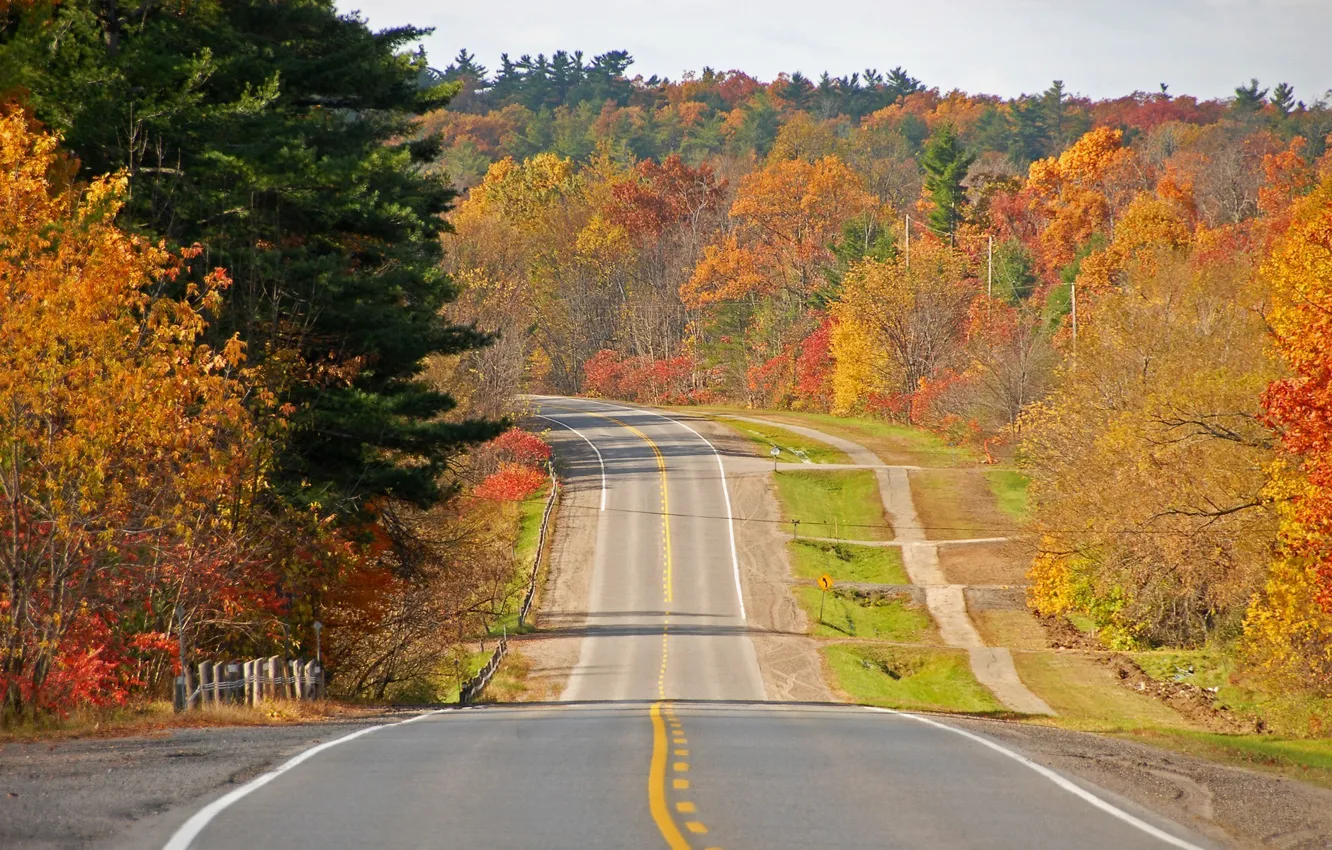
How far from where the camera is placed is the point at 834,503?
69938 mm

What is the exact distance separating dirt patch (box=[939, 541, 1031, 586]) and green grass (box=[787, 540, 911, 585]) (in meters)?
2.05

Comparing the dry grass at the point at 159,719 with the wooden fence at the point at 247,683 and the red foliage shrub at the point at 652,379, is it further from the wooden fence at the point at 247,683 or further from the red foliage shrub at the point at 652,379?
the red foliage shrub at the point at 652,379

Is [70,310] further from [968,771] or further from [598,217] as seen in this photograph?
[598,217]

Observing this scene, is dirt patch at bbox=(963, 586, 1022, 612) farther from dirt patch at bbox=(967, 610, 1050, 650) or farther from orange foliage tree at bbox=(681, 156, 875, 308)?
orange foliage tree at bbox=(681, 156, 875, 308)

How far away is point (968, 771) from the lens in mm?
13234

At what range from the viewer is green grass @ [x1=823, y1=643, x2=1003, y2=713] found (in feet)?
132

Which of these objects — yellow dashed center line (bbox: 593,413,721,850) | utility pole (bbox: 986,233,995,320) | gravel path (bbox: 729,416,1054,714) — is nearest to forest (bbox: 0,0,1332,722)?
gravel path (bbox: 729,416,1054,714)

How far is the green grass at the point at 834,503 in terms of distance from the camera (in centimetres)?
6525

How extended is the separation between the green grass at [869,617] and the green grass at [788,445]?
73.0 feet

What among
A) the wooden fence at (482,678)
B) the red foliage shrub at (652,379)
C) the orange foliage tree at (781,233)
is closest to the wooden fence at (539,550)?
the wooden fence at (482,678)

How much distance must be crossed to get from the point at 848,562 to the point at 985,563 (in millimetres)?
5879

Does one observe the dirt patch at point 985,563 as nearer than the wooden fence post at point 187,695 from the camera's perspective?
No

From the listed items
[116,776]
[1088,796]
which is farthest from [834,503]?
[116,776]

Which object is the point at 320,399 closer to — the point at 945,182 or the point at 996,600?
the point at 996,600
